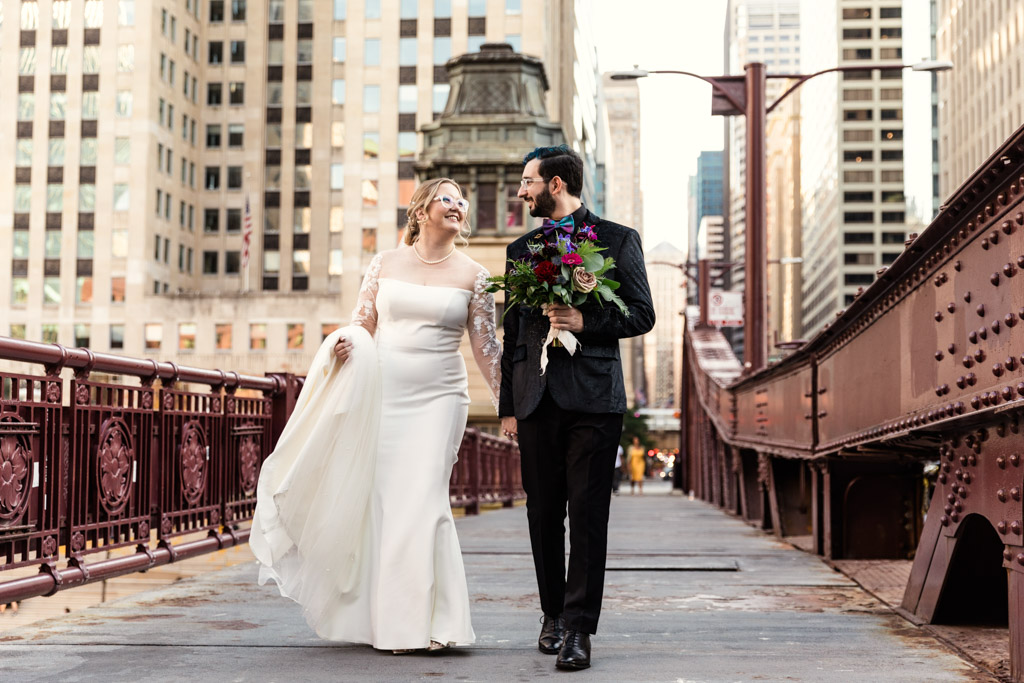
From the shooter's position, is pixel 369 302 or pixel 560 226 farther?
pixel 369 302

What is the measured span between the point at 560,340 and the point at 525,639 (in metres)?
1.37

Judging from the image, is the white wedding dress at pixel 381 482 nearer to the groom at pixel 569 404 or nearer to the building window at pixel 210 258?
the groom at pixel 569 404

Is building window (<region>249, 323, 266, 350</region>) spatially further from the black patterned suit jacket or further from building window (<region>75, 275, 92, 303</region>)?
the black patterned suit jacket

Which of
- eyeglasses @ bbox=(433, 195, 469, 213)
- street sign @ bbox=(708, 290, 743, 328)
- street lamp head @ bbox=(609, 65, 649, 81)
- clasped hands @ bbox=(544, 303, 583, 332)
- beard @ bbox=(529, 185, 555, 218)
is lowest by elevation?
clasped hands @ bbox=(544, 303, 583, 332)

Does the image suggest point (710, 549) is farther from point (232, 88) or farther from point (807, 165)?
point (807, 165)

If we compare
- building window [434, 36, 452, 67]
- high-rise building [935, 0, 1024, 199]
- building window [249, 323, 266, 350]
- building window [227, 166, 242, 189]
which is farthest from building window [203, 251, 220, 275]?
high-rise building [935, 0, 1024, 199]

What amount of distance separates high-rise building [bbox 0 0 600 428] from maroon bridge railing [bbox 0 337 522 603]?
6370 cm

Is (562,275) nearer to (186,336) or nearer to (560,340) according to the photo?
(560,340)

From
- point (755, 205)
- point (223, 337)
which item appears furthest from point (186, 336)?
point (755, 205)

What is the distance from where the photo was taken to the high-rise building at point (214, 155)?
75.9 meters

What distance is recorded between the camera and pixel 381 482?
17.5 feet

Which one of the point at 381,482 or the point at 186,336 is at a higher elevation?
the point at 186,336

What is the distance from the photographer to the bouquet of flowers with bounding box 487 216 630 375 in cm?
481

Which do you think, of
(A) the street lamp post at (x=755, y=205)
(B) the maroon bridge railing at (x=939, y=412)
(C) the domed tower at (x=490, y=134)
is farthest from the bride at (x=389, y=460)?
(C) the domed tower at (x=490, y=134)
